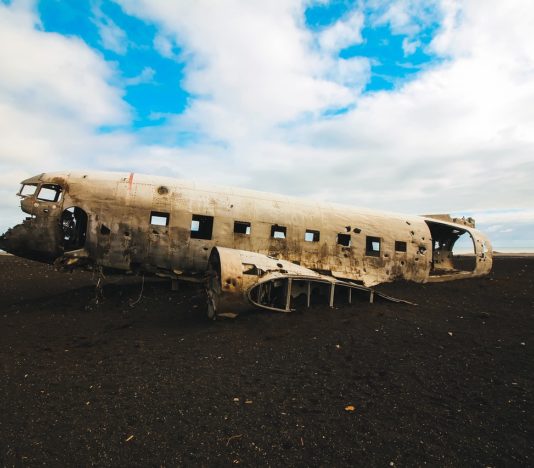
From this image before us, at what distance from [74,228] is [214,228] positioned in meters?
6.13

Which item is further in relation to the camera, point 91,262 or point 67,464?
point 91,262

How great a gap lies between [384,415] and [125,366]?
19.5ft

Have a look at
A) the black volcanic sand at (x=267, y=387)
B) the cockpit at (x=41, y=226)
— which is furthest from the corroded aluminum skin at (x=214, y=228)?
the black volcanic sand at (x=267, y=387)

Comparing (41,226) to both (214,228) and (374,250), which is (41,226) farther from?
(374,250)

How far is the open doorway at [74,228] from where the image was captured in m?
13.8

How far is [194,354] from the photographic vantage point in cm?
888

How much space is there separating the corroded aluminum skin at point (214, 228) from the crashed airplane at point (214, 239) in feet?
0.13

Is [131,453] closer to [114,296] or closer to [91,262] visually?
[91,262]

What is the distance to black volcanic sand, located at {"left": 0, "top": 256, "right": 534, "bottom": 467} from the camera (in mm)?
5070

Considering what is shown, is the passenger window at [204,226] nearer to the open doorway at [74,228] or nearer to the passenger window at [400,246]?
the open doorway at [74,228]

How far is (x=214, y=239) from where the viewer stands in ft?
45.3

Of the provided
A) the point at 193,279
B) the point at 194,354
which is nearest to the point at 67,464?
the point at 194,354

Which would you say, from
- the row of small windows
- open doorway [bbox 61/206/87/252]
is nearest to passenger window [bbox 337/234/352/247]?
the row of small windows

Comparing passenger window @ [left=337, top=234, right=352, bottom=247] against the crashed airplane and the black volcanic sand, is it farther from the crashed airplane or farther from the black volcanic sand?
the black volcanic sand
